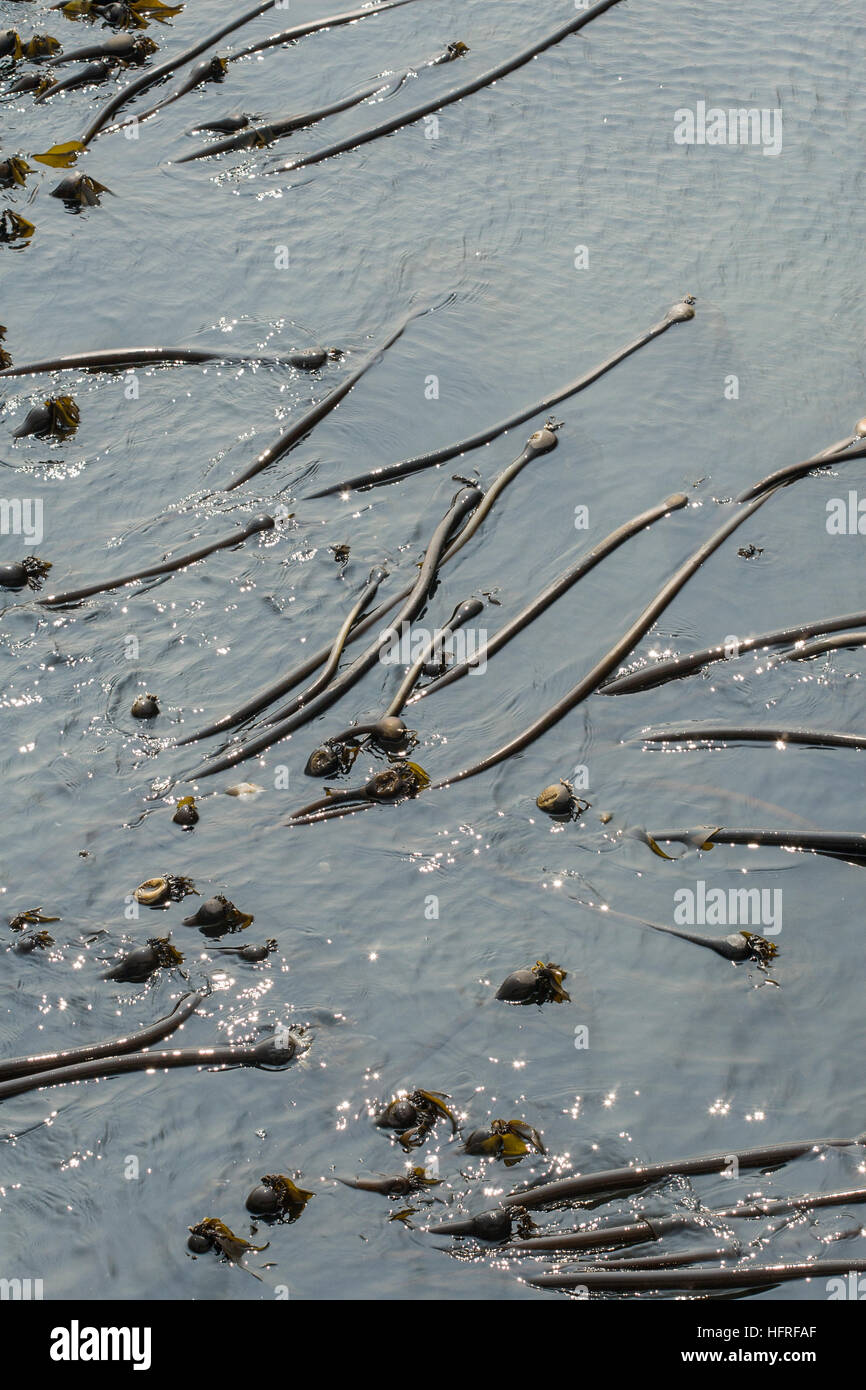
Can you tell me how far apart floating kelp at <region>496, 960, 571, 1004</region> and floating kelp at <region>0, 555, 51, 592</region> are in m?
4.99

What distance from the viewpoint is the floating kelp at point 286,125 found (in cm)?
1462

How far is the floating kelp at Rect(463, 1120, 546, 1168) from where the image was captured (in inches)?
279

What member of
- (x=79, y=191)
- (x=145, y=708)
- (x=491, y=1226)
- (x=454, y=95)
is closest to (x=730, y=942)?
(x=491, y=1226)

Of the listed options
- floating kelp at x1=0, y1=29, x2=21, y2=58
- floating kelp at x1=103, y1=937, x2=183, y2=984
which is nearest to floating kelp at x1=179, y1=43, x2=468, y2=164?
floating kelp at x1=0, y1=29, x2=21, y2=58

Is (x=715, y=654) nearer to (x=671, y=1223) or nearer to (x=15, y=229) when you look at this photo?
(x=671, y=1223)

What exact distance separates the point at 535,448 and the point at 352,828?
4044 millimetres

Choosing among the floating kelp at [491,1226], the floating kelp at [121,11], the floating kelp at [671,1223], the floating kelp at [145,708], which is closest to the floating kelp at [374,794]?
the floating kelp at [145,708]

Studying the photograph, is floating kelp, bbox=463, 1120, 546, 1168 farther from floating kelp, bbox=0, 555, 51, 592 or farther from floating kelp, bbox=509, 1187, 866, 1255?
floating kelp, bbox=0, 555, 51, 592

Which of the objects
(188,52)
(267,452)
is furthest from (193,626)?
(188,52)

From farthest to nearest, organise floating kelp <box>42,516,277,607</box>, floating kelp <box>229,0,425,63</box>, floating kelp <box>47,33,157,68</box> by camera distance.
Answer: floating kelp <box>229,0,425,63</box> < floating kelp <box>47,33,157,68</box> < floating kelp <box>42,516,277,607</box>

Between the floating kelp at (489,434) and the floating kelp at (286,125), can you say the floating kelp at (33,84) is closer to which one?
the floating kelp at (286,125)

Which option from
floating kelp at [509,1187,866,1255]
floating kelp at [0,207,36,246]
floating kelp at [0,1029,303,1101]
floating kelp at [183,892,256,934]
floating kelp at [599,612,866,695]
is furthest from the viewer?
floating kelp at [0,207,36,246]
